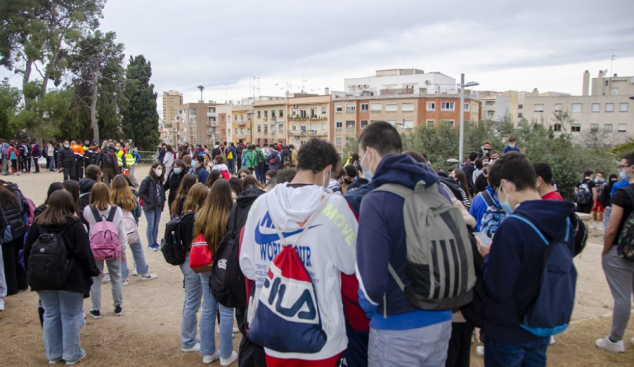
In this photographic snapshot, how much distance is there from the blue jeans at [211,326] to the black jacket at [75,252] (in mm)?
1129

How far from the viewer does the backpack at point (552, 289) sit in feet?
9.13

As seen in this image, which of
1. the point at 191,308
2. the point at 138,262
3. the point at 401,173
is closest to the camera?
the point at 401,173

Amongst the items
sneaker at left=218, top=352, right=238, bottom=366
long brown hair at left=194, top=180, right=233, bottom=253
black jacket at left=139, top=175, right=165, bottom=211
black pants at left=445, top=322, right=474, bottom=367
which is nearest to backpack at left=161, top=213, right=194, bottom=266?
long brown hair at left=194, top=180, right=233, bottom=253

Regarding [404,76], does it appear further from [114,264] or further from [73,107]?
[114,264]

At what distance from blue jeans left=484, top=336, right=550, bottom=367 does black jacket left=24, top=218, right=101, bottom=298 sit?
12.4ft

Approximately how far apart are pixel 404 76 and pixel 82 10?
5467 centimetres

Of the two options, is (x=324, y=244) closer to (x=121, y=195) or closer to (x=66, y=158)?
(x=121, y=195)

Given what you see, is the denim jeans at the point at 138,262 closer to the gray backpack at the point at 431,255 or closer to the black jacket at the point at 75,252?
the black jacket at the point at 75,252

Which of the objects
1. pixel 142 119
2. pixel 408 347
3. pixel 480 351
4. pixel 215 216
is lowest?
pixel 480 351

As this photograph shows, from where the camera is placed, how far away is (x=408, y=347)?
2350mm

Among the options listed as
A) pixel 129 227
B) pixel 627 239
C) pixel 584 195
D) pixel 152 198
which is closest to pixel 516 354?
pixel 627 239

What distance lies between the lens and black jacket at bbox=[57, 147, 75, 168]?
19250 mm

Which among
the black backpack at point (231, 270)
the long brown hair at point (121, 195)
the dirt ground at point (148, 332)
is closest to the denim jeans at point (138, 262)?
the dirt ground at point (148, 332)

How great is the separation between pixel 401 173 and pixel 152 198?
767cm
